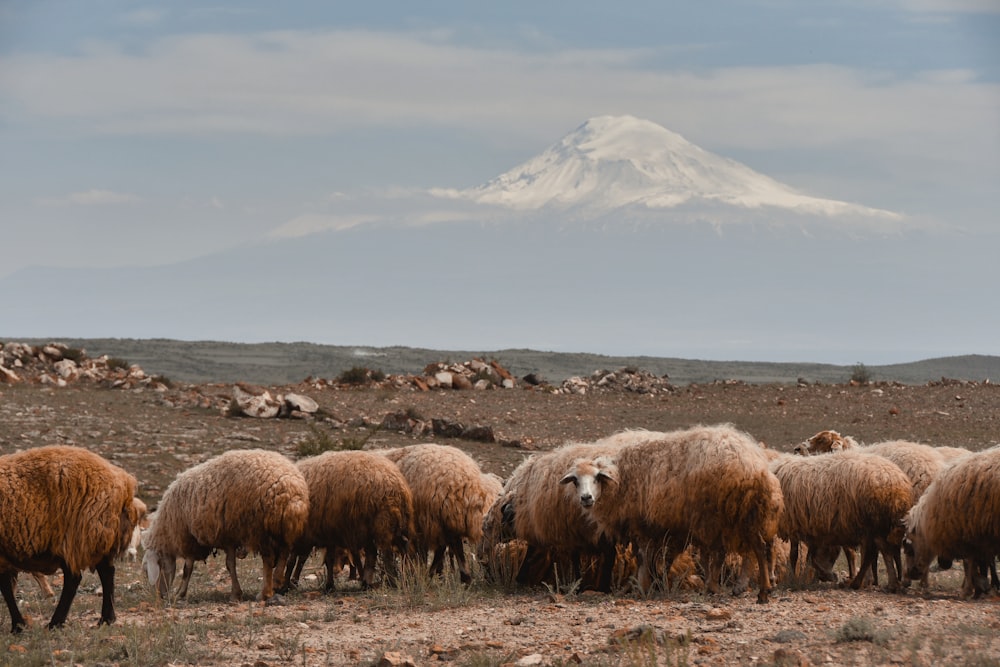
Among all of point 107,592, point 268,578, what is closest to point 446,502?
point 268,578

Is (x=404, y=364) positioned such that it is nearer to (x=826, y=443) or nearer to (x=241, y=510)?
(x=826, y=443)

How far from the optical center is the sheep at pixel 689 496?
1197 cm

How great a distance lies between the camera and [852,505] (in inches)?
516

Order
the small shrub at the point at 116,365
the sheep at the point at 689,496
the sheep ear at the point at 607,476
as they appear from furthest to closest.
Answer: the small shrub at the point at 116,365 < the sheep ear at the point at 607,476 < the sheep at the point at 689,496

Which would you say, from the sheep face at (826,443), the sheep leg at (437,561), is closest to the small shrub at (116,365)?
the sheep face at (826,443)

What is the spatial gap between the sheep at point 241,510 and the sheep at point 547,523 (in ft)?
7.80

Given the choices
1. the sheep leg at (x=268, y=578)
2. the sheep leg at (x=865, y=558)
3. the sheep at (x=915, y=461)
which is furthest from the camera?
the sheep at (x=915, y=461)

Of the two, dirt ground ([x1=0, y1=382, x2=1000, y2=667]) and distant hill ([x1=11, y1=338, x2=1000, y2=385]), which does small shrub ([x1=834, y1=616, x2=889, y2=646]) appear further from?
distant hill ([x1=11, y1=338, x2=1000, y2=385])

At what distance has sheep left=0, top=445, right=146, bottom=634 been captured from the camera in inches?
427

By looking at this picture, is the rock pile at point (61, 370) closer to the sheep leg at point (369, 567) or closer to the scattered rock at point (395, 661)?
the sheep leg at point (369, 567)

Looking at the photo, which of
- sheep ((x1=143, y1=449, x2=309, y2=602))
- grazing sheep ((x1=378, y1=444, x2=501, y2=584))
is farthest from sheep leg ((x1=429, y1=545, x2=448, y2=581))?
sheep ((x1=143, y1=449, x2=309, y2=602))

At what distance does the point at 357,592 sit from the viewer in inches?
536

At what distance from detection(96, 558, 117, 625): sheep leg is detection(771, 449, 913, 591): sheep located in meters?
7.29

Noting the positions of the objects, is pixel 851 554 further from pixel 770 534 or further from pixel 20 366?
pixel 20 366
